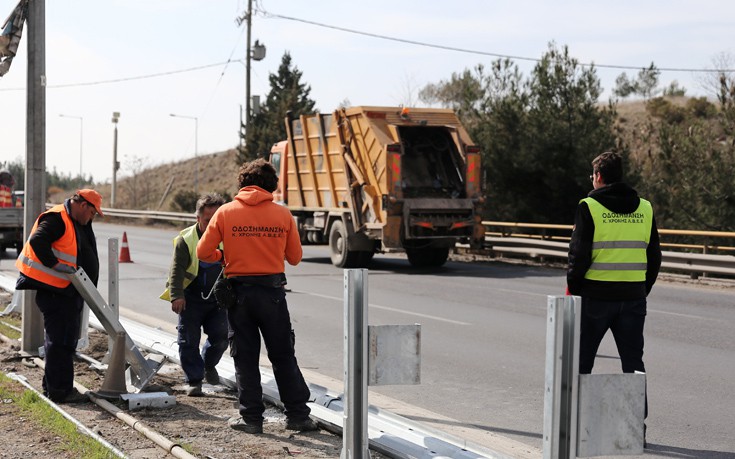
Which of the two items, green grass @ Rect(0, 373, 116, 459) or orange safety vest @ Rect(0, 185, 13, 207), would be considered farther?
orange safety vest @ Rect(0, 185, 13, 207)

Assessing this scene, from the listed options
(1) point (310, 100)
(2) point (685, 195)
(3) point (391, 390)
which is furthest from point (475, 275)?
(1) point (310, 100)

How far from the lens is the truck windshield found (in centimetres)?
1900

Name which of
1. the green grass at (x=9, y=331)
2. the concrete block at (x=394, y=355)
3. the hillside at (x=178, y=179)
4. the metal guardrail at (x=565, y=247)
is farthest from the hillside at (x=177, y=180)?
the concrete block at (x=394, y=355)

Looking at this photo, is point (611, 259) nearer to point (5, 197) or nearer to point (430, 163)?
point (430, 163)

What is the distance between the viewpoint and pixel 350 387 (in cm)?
516

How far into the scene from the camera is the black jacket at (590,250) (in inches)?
232

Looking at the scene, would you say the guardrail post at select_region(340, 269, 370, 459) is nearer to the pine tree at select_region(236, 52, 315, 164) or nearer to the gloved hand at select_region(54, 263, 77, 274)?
the gloved hand at select_region(54, 263, 77, 274)

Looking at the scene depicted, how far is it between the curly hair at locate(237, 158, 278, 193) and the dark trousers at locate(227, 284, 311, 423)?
25.6 inches

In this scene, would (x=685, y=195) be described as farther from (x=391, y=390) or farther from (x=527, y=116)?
(x=391, y=390)

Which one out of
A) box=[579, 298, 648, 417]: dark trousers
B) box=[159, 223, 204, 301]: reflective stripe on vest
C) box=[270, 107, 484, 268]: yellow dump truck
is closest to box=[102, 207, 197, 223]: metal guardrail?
box=[270, 107, 484, 268]: yellow dump truck

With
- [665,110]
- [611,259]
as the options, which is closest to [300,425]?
[611,259]

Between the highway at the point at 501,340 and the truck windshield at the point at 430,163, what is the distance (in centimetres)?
164

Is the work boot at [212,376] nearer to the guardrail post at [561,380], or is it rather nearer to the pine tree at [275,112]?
the guardrail post at [561,380]

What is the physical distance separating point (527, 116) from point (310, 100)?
113ft
